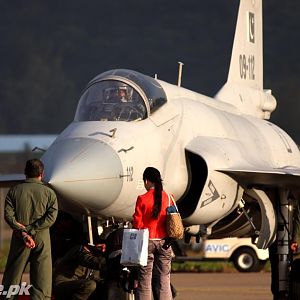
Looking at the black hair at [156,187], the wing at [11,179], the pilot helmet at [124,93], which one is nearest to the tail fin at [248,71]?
the wing at [11,179]

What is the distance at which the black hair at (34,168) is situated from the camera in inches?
376

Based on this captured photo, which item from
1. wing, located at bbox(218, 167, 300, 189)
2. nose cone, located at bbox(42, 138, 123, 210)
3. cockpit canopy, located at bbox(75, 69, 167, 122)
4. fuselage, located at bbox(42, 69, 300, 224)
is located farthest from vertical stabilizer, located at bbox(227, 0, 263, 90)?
nose cone, located at bbox(42, 138, 123, 210)

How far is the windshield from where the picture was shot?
11.2 m

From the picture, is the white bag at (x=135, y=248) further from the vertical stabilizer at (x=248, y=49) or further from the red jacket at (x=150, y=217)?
the vertical stabilizer at (x=248, y=49)

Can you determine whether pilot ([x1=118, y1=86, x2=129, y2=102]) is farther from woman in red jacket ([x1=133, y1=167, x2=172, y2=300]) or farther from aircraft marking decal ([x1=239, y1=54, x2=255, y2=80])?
aircraft marking decal ([x1=239, y1=54, x2=255, y2=80])

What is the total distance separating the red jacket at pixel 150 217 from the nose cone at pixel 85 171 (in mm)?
770

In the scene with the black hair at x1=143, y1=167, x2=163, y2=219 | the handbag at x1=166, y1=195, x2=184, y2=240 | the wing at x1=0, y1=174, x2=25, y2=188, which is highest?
the wing at x1=0, y1=174, x2=25, y2=188

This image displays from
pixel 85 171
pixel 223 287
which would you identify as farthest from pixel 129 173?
pixel 223 287

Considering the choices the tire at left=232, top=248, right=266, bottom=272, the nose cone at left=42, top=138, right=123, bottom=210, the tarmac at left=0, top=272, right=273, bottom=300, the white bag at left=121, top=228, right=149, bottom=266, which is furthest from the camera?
the tire at left=232, top=248, right=266, bottom=272

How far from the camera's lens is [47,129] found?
79.2 m

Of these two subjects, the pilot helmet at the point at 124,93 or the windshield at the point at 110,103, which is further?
the pilot helmet at the point at 124,93

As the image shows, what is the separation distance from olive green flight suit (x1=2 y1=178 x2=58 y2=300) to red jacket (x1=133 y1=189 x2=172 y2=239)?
70 cm

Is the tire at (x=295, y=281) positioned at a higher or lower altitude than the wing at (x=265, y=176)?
lower

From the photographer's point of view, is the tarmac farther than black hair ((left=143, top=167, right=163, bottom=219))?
Yes
